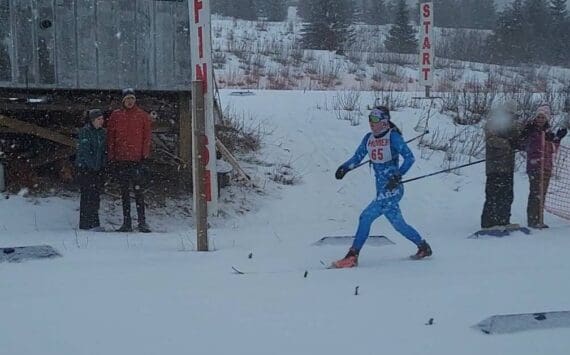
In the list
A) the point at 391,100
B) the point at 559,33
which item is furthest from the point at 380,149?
the point at 559,33

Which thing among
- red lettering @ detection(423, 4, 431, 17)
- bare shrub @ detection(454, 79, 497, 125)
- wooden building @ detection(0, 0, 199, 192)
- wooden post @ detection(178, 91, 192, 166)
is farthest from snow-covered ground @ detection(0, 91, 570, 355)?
red lettering @ detection(423, 4, 431, 17)

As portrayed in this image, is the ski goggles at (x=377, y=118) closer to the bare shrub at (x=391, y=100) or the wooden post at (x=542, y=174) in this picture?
the wooden post at (x=542, y=174)

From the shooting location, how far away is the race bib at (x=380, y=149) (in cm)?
685

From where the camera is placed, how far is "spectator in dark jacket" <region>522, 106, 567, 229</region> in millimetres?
9156

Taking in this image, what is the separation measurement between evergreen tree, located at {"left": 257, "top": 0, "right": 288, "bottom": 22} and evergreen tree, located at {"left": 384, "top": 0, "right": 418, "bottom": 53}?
64.6 feet

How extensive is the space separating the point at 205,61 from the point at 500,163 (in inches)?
175

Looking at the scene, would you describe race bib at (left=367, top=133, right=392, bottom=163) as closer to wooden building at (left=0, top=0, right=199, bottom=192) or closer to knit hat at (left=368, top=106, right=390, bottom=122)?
knit hat at (left=368, top=106, right=390, bottom=122)

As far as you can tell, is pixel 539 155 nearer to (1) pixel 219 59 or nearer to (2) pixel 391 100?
(2) pixel 391 100

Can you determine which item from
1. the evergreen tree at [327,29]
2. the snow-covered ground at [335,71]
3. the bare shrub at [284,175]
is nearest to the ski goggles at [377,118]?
the bare shrub at [284,175]

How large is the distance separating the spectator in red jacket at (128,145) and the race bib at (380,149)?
11.0 ft

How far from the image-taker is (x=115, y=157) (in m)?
8.77

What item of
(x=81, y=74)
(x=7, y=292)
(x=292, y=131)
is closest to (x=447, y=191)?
(x=292, y=131)

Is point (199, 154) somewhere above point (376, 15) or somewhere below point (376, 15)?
below

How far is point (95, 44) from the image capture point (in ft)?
30.9
